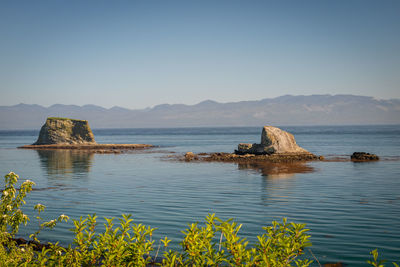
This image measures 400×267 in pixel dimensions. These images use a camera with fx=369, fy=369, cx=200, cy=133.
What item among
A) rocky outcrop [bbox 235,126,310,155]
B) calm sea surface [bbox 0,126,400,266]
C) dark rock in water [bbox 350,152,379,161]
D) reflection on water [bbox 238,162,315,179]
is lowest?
reflection on water [bbox 238,162,315,179]

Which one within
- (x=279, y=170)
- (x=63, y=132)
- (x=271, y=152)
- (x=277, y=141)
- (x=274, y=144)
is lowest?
(x=279, y=170)

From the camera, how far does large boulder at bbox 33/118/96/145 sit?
A: 98.7 metres

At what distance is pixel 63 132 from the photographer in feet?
327

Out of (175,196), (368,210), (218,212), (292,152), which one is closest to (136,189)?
(175,196)

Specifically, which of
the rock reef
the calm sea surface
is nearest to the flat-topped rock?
the rock reef

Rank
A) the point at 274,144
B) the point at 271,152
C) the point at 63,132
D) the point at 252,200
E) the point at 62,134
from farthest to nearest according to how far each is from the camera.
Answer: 1. the point at 63,132
2. the point at 62,134
3. the point at 274,144
4. the point at 271,152
5. the point at 252,200

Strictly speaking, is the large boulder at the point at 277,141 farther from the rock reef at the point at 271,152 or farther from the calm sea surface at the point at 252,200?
the calm sea surface at the point at 252,200

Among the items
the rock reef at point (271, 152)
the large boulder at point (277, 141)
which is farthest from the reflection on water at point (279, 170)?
the large boulder at point (277, 141)

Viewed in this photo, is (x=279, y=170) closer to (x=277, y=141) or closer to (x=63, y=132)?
(x=277, y=141)

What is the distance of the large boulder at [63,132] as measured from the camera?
324 feet

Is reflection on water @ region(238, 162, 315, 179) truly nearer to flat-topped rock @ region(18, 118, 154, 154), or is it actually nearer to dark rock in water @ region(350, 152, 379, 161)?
dark rock in water @ region(350, 152, 379, 161)

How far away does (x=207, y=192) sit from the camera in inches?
1021

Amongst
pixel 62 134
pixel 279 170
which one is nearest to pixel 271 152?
pixel 279 170

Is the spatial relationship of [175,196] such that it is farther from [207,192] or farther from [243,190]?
[243,190]
